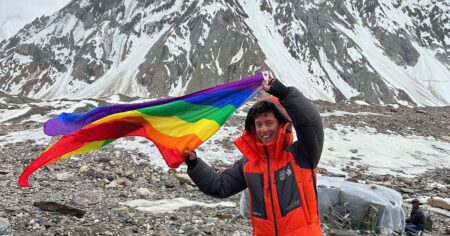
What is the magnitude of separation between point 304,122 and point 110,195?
8.09 m

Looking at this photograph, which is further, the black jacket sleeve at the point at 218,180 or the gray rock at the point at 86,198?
the gray rock at the point at 86,198

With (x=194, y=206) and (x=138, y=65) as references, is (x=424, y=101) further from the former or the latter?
(x=194, y=206)

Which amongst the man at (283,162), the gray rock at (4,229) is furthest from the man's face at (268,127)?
the gray rock at (4,229)

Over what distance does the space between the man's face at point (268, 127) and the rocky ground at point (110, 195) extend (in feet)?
14.1

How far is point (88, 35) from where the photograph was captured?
196 m

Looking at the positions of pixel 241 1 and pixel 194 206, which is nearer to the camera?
pixel 194 206

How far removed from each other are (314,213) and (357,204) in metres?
5.39

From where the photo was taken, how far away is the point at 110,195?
36.6 feet

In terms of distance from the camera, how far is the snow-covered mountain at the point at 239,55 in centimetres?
15300

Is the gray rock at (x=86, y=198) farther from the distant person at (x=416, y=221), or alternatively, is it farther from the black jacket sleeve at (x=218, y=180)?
the distant person at (x=416, y=221)

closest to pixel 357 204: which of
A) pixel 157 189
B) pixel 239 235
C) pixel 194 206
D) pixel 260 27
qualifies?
pixel 239 235

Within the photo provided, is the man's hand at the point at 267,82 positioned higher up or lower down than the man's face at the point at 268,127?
higher up

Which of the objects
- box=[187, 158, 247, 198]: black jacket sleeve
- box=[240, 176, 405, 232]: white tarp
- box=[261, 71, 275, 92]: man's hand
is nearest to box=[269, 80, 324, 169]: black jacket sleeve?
box=[261, 71, 275, 92]: man's hand

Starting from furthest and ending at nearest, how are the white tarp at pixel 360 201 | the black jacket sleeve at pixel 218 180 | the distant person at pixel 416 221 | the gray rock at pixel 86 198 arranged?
the distant person at pixel 416 221 → the gray rock at pixel 86 198 → the white tarp at pixel 360 201 → the black jacket sleeve at pixel 218 180
